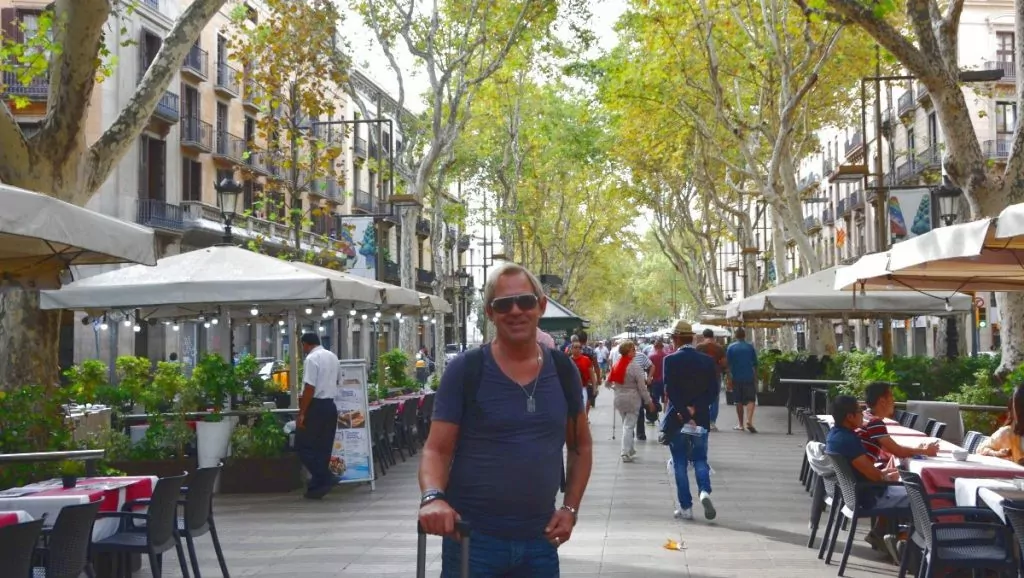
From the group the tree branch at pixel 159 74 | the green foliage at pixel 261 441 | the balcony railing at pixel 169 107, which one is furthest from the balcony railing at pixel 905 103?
the tree branch at pixel 159 74

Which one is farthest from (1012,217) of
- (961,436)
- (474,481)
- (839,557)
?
(961,436)

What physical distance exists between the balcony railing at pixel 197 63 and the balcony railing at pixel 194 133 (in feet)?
4.80

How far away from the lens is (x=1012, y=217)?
7148 millimetres

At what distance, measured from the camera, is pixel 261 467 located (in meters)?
13.4

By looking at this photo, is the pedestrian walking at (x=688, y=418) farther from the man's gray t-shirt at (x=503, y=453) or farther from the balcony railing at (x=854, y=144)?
the balcony railing at (x=854, y=144)

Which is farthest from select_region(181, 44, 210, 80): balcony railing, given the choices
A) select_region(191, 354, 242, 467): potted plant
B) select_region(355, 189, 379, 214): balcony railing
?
select_region(191, 354, 242, 467): potted plant

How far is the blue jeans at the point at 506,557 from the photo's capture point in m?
4.01

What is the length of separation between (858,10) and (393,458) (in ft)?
26.4

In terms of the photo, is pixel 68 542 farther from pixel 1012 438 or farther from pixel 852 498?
pixel 1012 438

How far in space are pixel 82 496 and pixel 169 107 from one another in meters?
31.7

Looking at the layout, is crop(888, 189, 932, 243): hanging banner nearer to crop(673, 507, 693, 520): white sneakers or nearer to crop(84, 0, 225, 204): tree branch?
crop(673, 507, 693, 520): white sneakers

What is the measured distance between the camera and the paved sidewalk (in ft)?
28.7

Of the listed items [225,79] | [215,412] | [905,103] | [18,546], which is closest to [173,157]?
[225,79]

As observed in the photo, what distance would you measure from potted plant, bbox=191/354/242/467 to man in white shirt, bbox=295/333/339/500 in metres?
1.04
